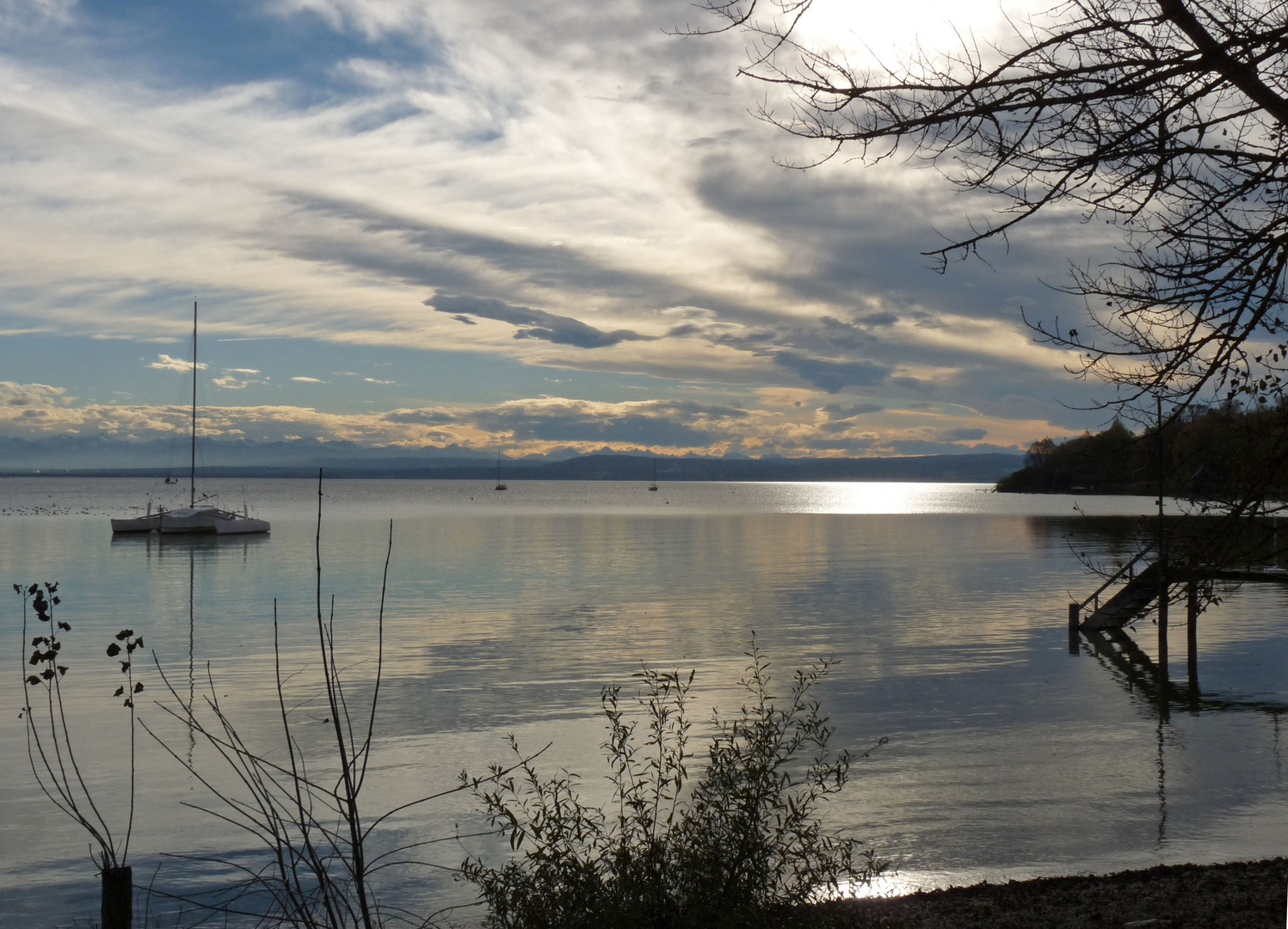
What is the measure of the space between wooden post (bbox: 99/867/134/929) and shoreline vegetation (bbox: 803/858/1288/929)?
449 cm

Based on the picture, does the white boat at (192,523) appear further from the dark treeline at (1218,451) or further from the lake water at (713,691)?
the dark treeline at (1218,451)

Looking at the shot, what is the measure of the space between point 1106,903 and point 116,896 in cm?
769

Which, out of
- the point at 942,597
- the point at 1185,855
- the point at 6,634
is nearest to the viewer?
the point at 1185,855

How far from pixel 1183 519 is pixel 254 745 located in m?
14.4

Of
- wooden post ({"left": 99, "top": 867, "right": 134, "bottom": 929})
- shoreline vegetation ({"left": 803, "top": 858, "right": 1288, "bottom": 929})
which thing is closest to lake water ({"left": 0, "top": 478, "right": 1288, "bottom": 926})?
shoreline vegetation ({"left": 803, "top": 858, "right": 1288, "bottom": 929})

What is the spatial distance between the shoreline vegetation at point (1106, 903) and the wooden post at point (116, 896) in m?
4.49

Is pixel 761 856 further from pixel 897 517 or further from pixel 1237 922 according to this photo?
pixel 897 517

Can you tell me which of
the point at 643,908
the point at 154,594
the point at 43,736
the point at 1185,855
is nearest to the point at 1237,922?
the point at 1185,855

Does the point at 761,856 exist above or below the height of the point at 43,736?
above

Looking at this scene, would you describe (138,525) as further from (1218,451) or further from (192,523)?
(1218,451)

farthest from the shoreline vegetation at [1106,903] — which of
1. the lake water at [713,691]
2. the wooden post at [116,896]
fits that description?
the wooden post at [116,896]

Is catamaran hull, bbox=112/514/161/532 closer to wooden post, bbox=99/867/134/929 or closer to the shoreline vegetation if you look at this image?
the shoreline vegetation

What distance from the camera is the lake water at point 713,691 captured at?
12312 millimetres

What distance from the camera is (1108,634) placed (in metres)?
30.6
